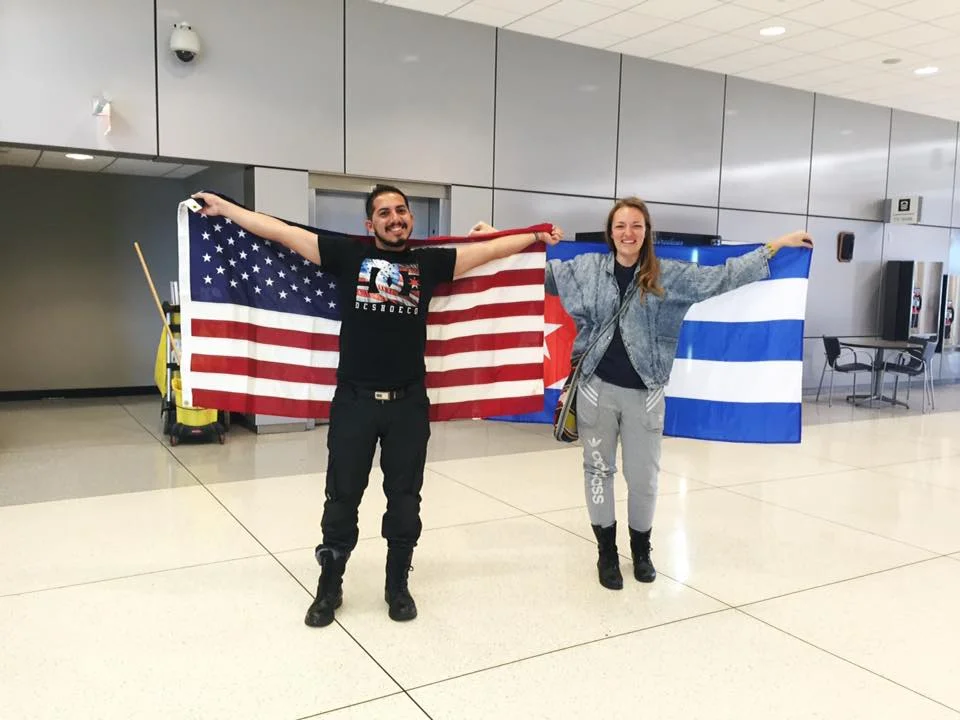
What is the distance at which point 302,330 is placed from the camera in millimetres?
3787

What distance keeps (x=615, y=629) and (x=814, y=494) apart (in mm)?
2869

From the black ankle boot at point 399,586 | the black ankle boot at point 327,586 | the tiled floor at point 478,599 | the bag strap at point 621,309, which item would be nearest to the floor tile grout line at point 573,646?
the tiled floor at point 478,599

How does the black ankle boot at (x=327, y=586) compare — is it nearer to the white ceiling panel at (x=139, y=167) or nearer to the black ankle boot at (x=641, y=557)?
the black ankle boot at (x=641, y=557)

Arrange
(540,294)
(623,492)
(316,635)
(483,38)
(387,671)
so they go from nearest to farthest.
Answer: (387,671), (316,635), (540,294), (623,492), (483,38)

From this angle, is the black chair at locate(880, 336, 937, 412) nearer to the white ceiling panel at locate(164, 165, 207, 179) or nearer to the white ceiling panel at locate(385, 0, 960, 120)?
the white ceiling panel at locate(385, 0, 960, 120)

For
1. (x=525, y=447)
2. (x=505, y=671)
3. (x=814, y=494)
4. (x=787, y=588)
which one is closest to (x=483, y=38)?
(x=525, y=447)

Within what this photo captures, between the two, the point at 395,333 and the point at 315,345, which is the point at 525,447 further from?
the point at 395,333

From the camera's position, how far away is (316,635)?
3.15m

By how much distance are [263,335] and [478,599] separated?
157 centimetres

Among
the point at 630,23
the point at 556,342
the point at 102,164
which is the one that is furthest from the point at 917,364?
the point at 102,164

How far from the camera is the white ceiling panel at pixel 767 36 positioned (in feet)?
23.3

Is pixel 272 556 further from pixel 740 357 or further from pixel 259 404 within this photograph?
pixel 740 357

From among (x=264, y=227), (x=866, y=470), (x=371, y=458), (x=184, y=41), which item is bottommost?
(x=866, y=470)

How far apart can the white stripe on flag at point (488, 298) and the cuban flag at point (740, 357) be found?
37 cm
